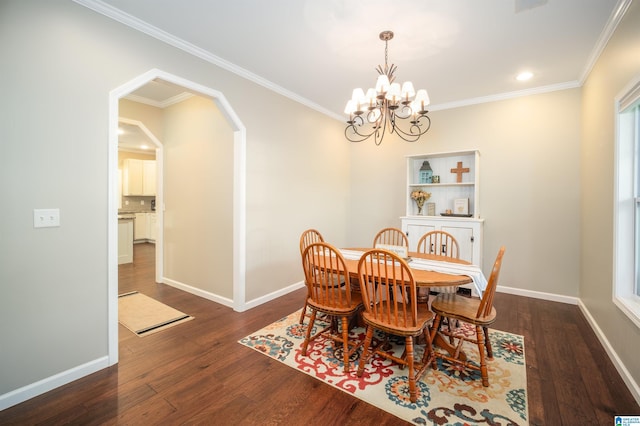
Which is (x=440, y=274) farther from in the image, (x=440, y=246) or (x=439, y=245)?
A: (x=439, y=245)

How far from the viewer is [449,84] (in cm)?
347

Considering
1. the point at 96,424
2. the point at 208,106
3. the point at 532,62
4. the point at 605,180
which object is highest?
the point at 532,62

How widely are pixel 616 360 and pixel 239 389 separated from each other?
2.77m

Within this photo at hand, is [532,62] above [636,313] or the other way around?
above

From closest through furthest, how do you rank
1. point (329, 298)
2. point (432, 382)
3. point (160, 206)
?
1. point (432, 382)
2. point (329, 298)
3. point (160, 206)

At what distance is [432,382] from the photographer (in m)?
1.96

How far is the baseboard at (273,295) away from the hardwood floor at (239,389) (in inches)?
21.5

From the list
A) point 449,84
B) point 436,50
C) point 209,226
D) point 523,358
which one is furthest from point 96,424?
point 449,84

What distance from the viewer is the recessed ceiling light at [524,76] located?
3.16m

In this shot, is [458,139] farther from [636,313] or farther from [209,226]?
[209,226]

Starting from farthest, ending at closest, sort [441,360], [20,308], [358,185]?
[358,185]
[441,360]
[20,308]

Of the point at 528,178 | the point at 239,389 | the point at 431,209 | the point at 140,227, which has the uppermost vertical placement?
the point at 528,178

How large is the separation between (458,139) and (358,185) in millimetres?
1749

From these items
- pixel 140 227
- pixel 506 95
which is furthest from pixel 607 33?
pixel 140 227
